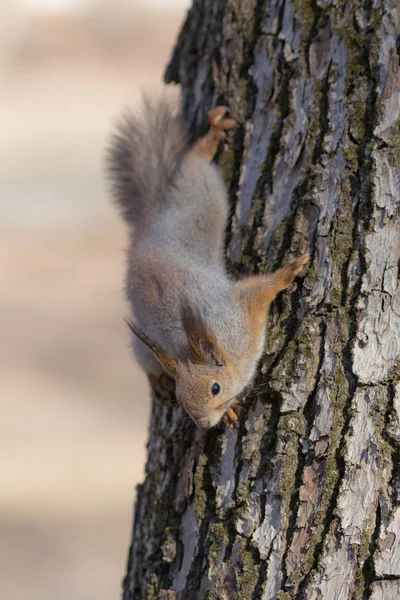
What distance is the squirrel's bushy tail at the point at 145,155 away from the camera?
3.40 metres

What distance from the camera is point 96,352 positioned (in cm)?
692

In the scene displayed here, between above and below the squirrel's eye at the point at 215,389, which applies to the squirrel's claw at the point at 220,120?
above

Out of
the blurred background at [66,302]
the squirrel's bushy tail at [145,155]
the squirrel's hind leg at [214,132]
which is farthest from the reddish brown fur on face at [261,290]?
the blurred background at [66,302]

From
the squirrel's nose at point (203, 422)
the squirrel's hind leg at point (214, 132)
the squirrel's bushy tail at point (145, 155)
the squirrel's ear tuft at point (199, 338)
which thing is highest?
the squirrel's bushy tail at point (145, 155)

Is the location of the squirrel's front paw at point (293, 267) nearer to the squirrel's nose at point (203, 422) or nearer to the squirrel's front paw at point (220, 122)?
the squirrel's nose at point (203, 422)

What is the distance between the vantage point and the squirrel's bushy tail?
3402mm

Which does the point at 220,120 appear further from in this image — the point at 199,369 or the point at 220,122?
the point at 199,369

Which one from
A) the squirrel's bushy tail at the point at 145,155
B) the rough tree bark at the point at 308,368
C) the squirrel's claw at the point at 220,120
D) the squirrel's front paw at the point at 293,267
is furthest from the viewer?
the squirrel's bushy tail at the point at 145,155

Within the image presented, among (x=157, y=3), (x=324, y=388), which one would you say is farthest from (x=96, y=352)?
(x=157, y=3)

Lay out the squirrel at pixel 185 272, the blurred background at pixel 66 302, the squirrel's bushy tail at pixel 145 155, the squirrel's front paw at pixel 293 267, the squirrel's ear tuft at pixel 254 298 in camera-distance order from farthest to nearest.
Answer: the blurred background at pixel 66 302 < the squirrel's bushy tail at pixel 145 155 < the squirrel at pixel 185 272 < the squirrel's ear tuft at pixel 254 298 < the squirrel's front paw at pixel 293 267

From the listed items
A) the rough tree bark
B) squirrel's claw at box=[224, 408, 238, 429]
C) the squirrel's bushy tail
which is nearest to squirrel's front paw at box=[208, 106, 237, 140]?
the rough tree bark

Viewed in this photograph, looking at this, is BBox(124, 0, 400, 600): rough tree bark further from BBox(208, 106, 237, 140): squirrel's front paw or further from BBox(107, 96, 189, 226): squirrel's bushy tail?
BBox(107, 96, 189, 226): squirrel's bushy tail

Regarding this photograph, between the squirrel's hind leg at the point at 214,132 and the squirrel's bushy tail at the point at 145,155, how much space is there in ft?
0.78

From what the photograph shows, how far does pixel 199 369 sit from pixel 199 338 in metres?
0.11
